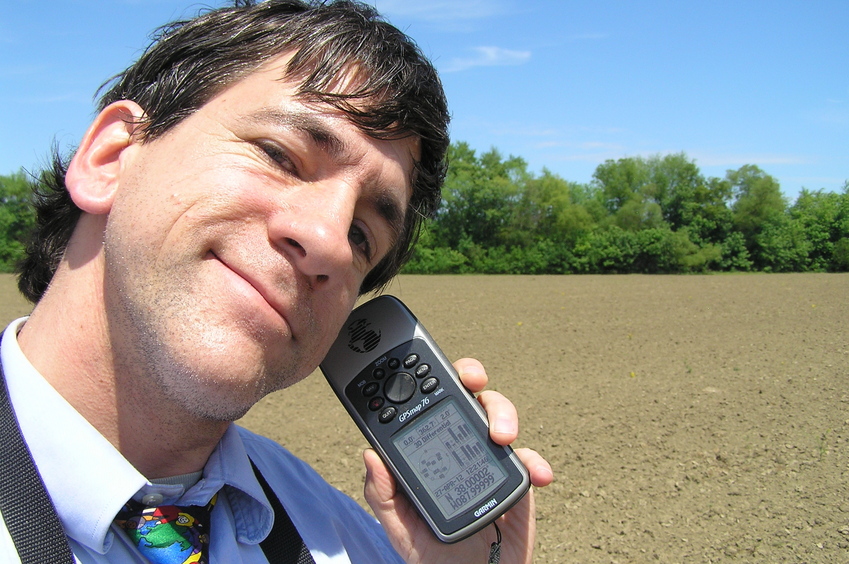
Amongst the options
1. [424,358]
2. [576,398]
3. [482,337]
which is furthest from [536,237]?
[424,358]

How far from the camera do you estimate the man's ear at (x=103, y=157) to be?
158cm

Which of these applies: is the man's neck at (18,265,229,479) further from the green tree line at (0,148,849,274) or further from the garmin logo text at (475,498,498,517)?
the green tree line at (0,148,849,274)

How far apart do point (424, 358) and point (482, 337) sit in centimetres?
1328

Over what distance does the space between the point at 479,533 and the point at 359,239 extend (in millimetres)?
1027

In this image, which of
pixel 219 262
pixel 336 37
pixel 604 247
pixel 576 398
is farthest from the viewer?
pixel 604 247

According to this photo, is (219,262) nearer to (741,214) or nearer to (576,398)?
(576,398)

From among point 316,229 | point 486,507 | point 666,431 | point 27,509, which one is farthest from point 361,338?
point 666,431

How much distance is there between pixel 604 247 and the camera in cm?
5100

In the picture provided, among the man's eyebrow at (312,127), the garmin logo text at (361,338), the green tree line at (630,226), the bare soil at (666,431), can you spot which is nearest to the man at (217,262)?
the man's eyebrow at (312,127)

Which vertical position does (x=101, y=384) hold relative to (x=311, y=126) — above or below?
below

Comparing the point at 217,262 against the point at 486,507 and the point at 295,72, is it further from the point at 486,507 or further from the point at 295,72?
the point at 486,507

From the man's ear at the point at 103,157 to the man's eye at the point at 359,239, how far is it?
590mm

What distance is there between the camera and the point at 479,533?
2078mm

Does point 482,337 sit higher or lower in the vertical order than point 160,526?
lower
